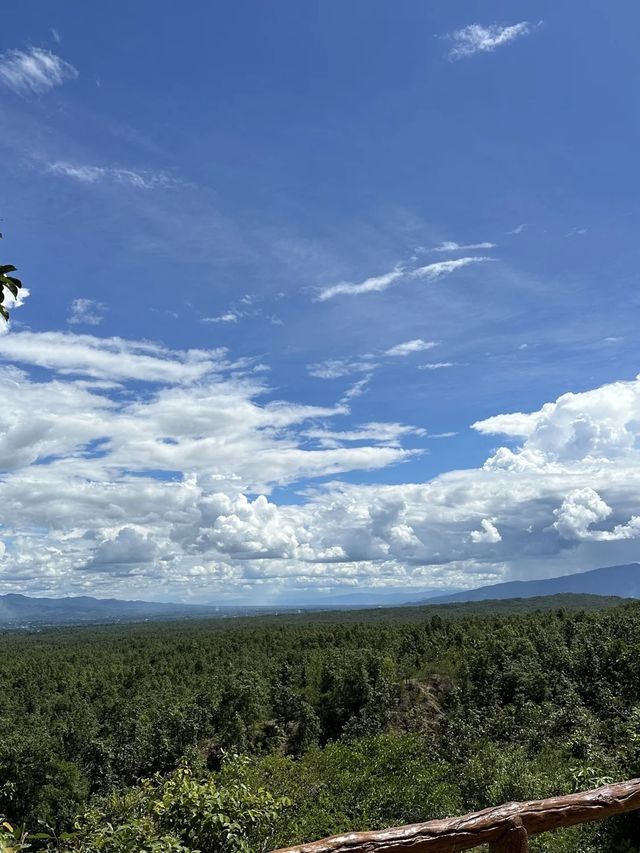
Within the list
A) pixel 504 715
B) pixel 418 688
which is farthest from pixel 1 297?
pixel 418 688

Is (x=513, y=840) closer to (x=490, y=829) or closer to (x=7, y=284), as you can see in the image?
(x=490, y=829)

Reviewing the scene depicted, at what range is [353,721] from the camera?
54719 millimetres

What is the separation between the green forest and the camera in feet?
95.4

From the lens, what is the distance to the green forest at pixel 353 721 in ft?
95.4

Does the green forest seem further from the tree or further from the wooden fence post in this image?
the tree

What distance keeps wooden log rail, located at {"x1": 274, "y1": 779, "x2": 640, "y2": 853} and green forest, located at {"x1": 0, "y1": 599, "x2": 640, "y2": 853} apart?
17722mm

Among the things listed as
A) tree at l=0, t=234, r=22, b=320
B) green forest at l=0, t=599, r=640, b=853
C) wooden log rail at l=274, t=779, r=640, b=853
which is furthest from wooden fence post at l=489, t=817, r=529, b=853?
green forest at l=0, t=599, r=640, b=853

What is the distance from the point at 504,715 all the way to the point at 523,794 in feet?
79.7

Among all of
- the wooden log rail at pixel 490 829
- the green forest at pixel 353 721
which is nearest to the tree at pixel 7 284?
the wooden log rail at pixel 490 829

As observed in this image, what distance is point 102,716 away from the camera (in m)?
59.4

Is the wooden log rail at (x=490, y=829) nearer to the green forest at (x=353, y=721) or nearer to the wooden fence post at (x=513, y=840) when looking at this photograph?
the wooden fence post at (x=513, y=840)

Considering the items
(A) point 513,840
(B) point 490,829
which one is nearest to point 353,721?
(A) point 513,840

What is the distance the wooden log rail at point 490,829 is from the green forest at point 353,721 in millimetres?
17722

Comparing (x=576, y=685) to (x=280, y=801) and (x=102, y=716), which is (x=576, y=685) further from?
(x=280, y=801)
